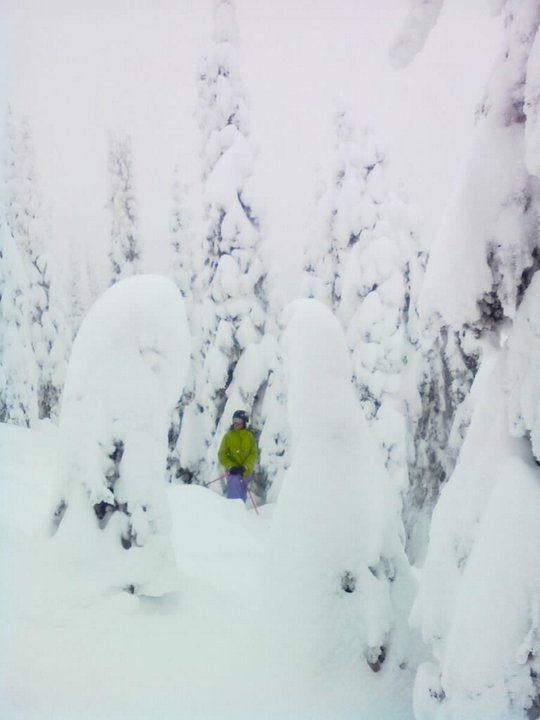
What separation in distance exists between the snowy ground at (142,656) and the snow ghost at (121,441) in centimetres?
30

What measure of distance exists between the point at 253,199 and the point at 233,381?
14.9ft

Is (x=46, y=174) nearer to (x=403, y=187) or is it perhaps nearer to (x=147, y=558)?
(x=403, y=187)

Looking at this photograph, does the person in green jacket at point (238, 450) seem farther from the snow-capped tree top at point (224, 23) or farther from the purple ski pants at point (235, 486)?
the snow-capped tree top at point (224, 23)

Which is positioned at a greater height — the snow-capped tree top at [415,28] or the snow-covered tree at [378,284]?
the snow-capped tree top at [415,28]

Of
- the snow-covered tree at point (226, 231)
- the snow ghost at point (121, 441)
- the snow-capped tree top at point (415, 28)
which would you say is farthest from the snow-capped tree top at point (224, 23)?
the snow-capped tree top at point (415, 28)

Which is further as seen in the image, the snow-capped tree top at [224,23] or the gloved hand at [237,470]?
the snow-capped tree top at [224,23]

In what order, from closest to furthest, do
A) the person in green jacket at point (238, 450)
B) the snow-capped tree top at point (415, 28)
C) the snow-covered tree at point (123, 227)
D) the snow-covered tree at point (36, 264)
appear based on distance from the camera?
the snow-capped tree top at point (415, 28) → the person in green jacket at point (238, 450) → the snow-covered tree at point (36, 264) → the snow-covered tree at point (123, 227)

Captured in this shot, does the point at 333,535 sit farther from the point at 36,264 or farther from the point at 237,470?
the point at 36,264

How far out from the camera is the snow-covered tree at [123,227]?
821 inches

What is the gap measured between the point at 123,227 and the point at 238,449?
13337 millimetres

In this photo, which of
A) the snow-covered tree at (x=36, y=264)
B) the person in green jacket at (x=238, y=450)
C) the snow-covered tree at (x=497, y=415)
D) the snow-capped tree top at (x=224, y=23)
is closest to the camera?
the snow-covered tree at (x=497, y=415)

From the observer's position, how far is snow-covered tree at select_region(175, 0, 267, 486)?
552 inches

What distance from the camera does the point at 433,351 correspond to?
46.0ft

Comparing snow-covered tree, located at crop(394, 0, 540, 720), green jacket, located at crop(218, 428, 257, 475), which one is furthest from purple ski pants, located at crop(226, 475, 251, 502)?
snow-covered tree, located at crop(394, 0, 540, 720)
